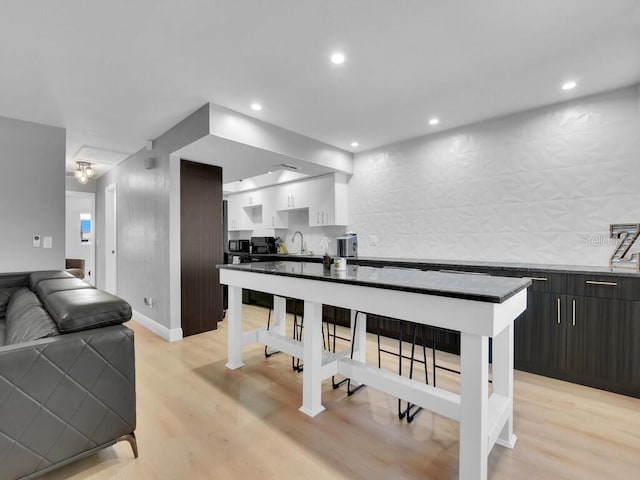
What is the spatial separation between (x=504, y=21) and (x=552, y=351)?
2.66 meters

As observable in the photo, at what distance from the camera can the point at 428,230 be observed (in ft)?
13.5

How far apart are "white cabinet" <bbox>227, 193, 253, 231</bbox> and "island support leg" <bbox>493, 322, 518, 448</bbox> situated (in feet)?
17.9

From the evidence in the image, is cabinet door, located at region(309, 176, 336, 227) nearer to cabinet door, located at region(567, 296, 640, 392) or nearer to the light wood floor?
the light wood floor

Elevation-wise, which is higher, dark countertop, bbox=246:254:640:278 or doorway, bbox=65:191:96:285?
doorway, bbox=65:191:96:285

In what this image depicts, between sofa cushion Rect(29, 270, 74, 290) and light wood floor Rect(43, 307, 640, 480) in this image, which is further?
sofa cushion Rect(29, 270, 74, 290)

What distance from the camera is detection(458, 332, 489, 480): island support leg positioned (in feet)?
4.61

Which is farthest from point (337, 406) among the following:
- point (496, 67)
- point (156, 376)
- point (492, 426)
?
point (496, 67)

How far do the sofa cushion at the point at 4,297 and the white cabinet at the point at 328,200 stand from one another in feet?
11.9

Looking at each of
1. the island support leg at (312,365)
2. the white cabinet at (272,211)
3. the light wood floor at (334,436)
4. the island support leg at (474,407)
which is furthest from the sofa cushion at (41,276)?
the white cabinet at (272,211)

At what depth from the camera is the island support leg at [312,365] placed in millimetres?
2164

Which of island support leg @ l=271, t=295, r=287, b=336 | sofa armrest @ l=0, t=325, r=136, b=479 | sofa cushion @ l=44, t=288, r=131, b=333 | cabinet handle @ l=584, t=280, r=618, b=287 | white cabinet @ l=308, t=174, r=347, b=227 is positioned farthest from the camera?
white cabinet @ l=308, t=174, r=347, b=227

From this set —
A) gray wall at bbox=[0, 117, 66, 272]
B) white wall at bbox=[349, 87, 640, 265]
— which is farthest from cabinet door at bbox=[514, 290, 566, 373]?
gray wall at bbox=[0, 117, 66, 272]

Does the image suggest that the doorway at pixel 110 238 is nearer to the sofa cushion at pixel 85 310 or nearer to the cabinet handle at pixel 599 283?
the sofa cushion at pixel 85 310

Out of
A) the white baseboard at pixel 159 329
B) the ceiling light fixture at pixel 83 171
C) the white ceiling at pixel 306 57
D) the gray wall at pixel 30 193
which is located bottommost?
the white baseboard at pixel 159 329
